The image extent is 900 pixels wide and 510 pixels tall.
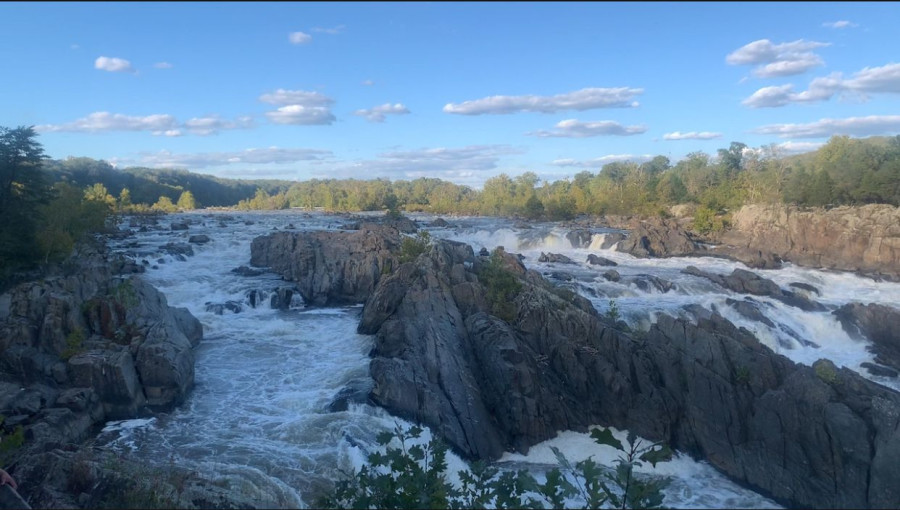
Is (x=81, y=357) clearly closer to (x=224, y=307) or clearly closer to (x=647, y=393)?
(x=224, y=307)

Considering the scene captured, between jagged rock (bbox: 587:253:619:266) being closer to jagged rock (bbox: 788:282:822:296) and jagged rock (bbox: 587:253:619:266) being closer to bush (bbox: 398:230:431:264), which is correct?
jagged rock (bbox: 788:282:822:296)

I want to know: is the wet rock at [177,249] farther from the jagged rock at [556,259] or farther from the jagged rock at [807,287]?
the jagged rock at [807,287]

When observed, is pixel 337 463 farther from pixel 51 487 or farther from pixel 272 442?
pixel 51 487

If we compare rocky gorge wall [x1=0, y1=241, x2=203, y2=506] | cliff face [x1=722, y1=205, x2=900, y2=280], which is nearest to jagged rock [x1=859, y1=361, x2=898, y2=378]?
cliff face [x1=722, y1=205, x2=900, y2=280]

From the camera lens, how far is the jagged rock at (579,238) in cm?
4366

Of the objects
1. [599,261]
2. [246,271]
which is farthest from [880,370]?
[246,271]

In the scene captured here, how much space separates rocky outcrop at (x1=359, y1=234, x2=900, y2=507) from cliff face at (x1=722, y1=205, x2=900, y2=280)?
23.4 meters

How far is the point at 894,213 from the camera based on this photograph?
122 feet

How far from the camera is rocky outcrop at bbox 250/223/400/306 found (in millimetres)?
27156

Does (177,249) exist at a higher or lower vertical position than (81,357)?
higher

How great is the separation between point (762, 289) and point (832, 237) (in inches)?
596

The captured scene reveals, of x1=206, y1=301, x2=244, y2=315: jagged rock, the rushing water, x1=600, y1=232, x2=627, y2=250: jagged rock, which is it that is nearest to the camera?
the rushing water

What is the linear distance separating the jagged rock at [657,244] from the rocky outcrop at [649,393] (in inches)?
861

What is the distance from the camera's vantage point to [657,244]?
131 ft
